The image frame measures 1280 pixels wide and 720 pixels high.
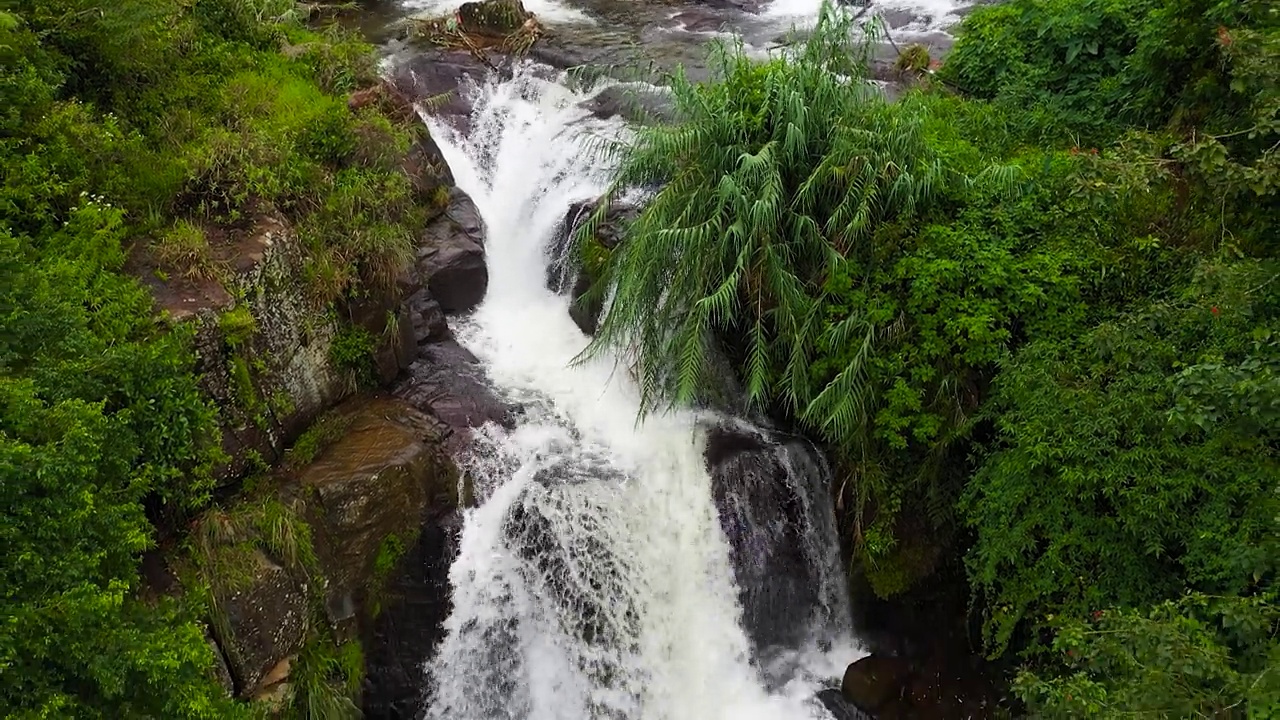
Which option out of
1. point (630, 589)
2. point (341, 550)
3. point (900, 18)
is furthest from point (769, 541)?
point (900, 18)

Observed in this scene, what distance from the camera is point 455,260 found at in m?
10.1

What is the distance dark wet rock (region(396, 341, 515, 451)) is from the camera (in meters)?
8.59

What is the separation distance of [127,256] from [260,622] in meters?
3.42

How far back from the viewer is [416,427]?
835 cm

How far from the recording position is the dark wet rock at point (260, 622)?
6277 millimetres

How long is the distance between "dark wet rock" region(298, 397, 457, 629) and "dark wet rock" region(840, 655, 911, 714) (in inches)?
177

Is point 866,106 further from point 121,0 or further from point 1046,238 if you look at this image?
point 121,0

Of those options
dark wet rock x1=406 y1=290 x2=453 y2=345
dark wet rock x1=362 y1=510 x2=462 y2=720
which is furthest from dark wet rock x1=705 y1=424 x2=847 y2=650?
dark wet rock x1=406 y1=290 x2=453 y2=345

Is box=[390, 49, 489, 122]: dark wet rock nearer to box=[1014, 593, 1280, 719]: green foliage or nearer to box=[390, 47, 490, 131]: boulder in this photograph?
box=[390, 47, 490, 131]: boulder

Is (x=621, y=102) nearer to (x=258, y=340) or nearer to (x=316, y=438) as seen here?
(x=258, y=340)

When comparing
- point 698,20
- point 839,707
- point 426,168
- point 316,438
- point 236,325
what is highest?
point 698,20

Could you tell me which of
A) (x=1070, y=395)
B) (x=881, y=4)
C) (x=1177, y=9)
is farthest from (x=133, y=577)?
(x=881, y=4)

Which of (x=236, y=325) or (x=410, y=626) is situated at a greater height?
(x=236, y=325)

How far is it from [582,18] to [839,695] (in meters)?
13.3
